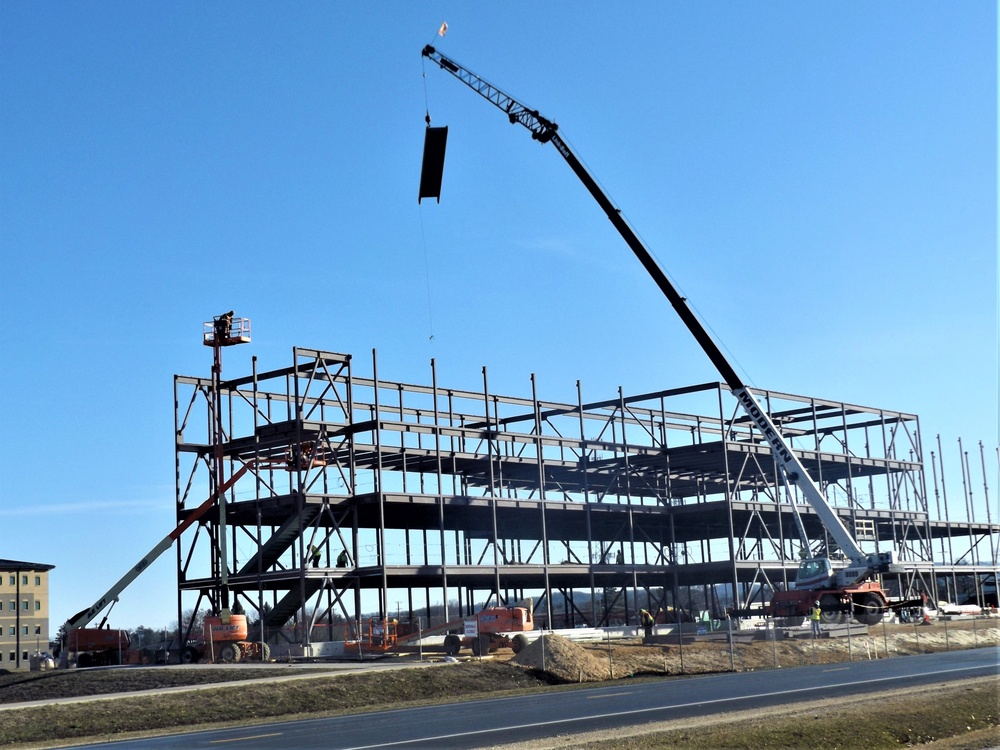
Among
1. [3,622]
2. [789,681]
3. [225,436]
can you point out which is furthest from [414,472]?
[3,622]

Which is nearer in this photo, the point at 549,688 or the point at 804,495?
the point at 549,688

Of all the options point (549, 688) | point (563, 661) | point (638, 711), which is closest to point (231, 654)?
point (563, 661)

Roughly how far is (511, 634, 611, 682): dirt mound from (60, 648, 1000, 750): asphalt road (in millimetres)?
3331

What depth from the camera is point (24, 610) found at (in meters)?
114

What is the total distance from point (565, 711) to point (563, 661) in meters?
13.6

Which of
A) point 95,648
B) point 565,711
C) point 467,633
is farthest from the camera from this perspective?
point 95,648

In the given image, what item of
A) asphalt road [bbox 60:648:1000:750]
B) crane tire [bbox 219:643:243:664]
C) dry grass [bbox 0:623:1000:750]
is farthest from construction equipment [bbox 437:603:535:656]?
asphalt road [bbox 60:648:1000:750]

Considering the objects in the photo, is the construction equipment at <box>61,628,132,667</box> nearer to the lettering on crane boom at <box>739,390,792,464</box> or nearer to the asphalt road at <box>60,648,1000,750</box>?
the asphalt road at <box>60,648,1000,750</box>

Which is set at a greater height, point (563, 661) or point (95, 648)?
point (95, 648)

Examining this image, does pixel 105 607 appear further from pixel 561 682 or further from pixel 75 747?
pixel 75 747

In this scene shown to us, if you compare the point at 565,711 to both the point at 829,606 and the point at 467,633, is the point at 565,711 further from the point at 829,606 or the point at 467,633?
the point at 829,606

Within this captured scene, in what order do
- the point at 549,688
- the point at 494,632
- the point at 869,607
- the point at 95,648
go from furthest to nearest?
the point at 95,648
the point at 869,607
the point at 494,632
the point at 549,688

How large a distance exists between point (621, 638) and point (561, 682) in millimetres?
20921

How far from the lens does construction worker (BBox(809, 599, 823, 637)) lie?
51.3 meters
